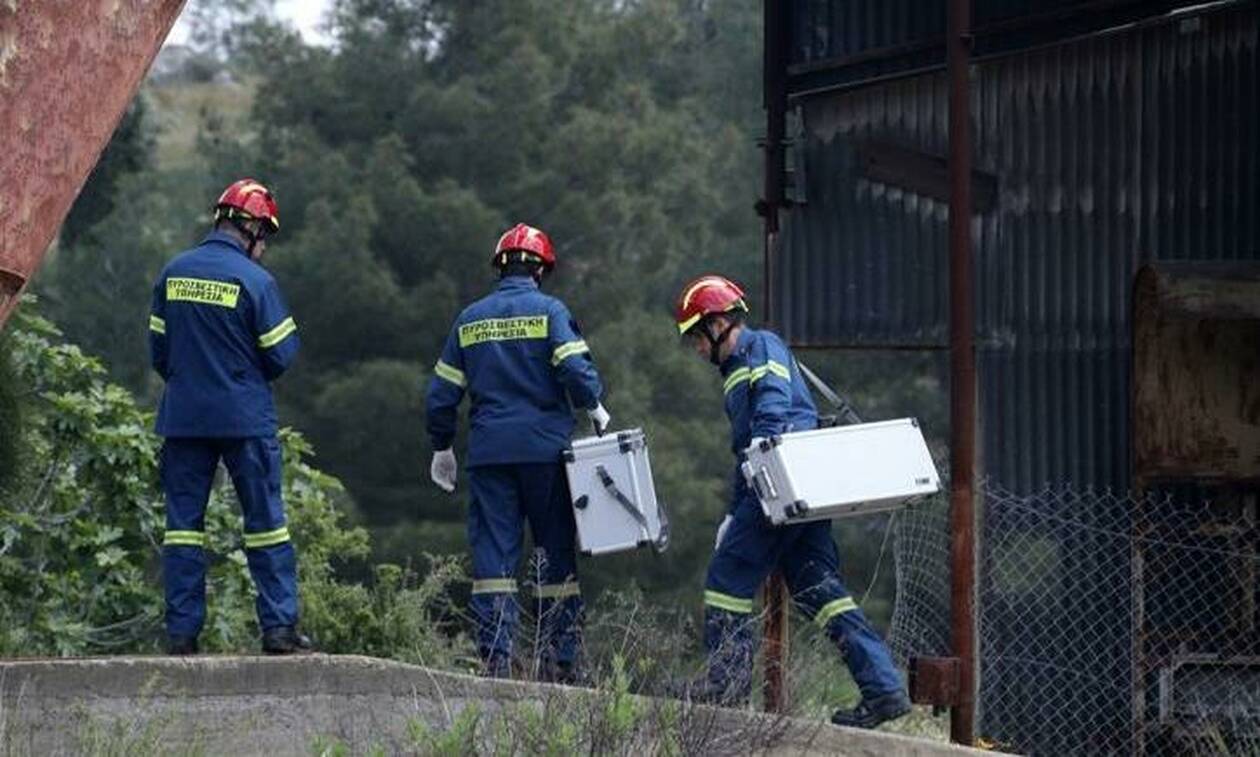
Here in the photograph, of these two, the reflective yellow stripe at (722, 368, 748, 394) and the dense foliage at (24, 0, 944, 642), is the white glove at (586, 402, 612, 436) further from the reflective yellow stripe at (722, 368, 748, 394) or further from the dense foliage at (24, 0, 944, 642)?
the dense foliage at (24, 0, 944, 642)

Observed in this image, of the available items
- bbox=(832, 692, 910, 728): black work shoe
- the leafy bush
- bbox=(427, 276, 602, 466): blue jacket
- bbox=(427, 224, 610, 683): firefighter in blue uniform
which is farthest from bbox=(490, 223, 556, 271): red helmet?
the leafy bush

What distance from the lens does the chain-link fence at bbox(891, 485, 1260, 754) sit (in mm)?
9984

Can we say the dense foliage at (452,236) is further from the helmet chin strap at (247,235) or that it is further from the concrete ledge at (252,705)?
the concrete ledge at (252,705)

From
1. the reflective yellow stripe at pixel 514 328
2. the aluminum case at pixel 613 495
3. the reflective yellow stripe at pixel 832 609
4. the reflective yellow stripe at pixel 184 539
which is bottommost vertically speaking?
the reflective yellow stripe at pixel 832 609

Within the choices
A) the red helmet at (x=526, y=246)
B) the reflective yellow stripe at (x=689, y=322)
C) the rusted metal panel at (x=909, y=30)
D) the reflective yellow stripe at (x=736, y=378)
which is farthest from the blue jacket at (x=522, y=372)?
the rusted metal panel at (x=909, y=30)

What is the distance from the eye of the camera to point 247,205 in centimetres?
915

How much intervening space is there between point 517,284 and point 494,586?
3.95 feet

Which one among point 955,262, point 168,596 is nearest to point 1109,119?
point 955,262

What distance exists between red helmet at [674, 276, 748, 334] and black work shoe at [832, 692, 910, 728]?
1.56m

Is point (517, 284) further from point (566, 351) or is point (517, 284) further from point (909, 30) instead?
point (909, 30)

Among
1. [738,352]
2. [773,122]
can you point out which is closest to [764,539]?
[738,352]

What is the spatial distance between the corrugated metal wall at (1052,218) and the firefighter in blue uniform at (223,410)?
3.43 m

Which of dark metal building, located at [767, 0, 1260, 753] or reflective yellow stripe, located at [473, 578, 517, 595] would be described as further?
dark metal building, located at [767, 0, 1260, 753]

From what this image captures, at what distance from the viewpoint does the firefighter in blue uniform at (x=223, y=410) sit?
8984mm
